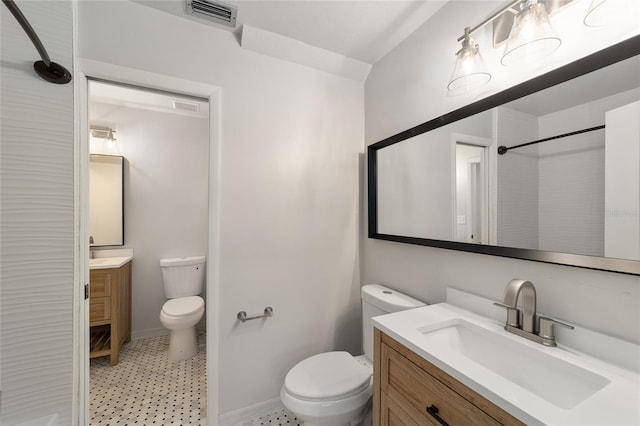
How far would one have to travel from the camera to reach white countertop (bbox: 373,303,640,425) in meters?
0.54

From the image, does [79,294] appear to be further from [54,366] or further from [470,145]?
[470,145]

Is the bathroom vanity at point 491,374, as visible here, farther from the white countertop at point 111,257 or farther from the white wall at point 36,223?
the white countertop at point 111,257

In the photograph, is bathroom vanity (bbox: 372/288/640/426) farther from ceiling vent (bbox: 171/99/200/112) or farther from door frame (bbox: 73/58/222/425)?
ceiling vent (bbox: 171/99/200/112)

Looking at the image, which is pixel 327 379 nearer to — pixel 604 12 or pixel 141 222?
pixel 604 12

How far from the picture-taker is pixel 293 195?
5.42 feet

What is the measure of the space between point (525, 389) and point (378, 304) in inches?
29.3

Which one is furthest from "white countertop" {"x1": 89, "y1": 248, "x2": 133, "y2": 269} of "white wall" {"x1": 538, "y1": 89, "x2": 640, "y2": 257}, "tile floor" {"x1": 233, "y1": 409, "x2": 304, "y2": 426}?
"white wall" {"x1": 538, "y1": 89, "x2": 640, "y2": 257}

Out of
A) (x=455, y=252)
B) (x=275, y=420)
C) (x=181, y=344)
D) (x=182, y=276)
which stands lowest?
(x=275, y=420)

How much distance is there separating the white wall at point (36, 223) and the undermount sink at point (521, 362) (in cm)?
151

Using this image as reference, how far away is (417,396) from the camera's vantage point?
840 mm

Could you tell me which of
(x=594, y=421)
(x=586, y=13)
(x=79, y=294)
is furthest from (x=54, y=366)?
(x=586, y=13)

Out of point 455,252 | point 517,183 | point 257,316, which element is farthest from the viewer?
point 257,316

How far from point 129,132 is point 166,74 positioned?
152 centimetres

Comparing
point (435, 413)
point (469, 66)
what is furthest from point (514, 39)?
point (435, 413)
